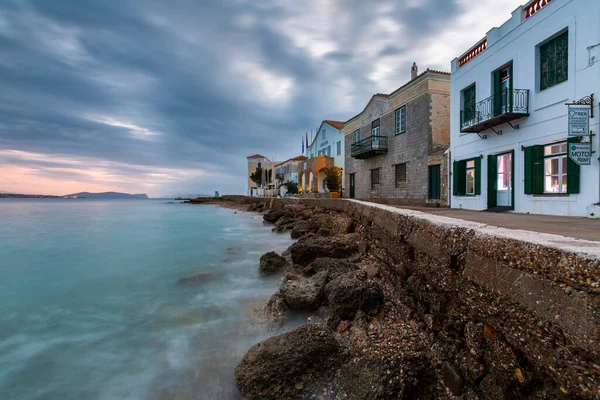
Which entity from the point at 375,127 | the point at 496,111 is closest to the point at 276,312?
the point at 496,111

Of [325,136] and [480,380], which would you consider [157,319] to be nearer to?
[480,380]

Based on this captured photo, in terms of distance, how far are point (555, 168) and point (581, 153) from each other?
1169mm

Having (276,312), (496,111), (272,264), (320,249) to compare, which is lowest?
(276,312)

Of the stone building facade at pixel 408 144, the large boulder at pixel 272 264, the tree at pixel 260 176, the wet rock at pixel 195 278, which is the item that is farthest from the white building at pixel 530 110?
the tree at pixel 260 176

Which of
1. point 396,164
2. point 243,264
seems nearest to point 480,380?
point 243,264

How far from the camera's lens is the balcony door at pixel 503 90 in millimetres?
8405

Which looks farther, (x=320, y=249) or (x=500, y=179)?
(x=500, y=179)

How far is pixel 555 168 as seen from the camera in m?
7.48

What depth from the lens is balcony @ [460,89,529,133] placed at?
8.13m

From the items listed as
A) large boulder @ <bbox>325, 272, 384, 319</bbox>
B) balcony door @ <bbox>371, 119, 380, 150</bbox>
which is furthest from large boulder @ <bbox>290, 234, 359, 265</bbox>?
balcony door @ <bbox>371, 119, 380, 150</bbox>

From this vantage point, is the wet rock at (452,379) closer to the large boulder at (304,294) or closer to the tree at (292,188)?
the large boulder at (304,294)

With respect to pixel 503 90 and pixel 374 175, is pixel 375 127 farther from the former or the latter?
pixel 503 90

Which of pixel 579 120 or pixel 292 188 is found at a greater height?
pixel 579 120

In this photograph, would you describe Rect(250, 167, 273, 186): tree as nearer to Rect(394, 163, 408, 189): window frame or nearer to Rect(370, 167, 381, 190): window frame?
Rect(370, 167, 381, 190): window frame
